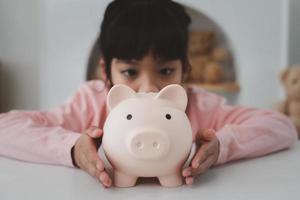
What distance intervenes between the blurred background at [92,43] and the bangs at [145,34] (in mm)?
942

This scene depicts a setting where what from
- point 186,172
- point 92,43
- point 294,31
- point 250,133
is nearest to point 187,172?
point 186,172

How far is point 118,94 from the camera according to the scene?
0.39m

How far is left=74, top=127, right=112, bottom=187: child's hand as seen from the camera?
14.8 inches

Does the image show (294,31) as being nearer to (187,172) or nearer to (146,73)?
(146,73)

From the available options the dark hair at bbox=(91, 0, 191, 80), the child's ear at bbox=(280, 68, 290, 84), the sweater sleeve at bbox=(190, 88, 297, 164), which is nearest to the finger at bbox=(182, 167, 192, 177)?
the sweater sleeve at bbox=(190, 88, 297, 164)

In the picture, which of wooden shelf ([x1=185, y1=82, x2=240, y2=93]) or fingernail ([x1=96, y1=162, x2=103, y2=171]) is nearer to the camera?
fingernail ([x1=96, y1=162, x2=103, y2=171])

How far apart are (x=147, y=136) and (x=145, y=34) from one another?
0.25 metres

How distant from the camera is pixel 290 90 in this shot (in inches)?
55.1

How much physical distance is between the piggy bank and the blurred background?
118 centimetres

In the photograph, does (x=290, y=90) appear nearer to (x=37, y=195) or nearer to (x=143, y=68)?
(x=143, y=68)

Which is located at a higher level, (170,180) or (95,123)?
(170,180)

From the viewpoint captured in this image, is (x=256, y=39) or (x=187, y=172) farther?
(x=256, y=39)

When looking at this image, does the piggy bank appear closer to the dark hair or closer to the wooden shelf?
the dark hair

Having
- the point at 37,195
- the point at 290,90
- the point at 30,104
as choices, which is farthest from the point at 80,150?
the point at 30,104
